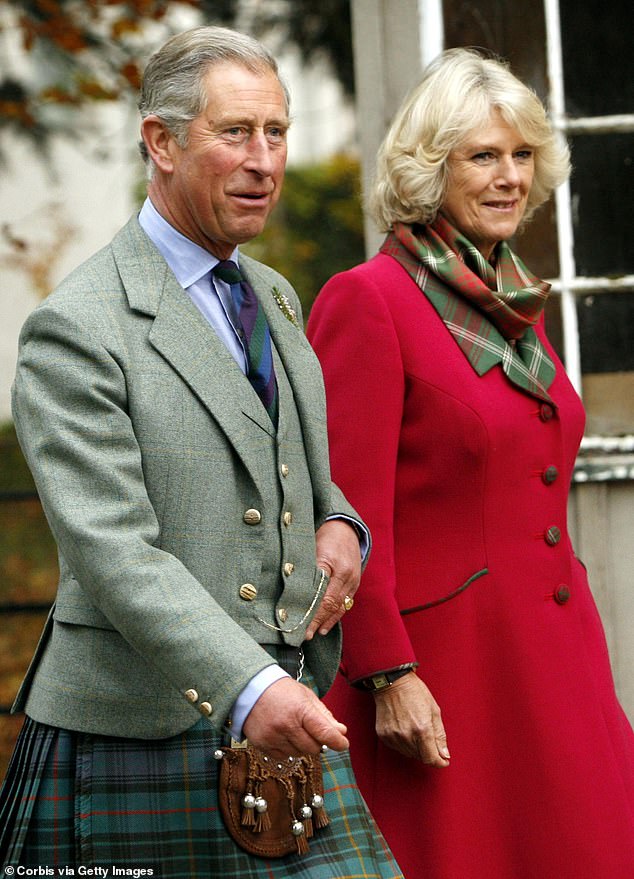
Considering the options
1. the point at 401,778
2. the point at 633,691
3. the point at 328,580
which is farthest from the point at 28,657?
the point at 328,580

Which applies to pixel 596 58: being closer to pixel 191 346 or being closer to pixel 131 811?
pixel 191 346

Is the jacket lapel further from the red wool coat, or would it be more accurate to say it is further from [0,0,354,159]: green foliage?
[0,0,354,159]: green foliage

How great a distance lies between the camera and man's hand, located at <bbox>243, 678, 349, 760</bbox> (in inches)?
73.8

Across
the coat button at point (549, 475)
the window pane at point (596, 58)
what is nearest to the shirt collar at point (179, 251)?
the coat button at point (549, 475)

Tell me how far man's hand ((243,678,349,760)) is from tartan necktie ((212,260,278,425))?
1.66 ft

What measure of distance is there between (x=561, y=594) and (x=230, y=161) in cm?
115

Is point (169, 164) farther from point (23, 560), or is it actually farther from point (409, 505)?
point (23, 560)

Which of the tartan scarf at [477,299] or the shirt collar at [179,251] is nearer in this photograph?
the shirt collar at [179,251]

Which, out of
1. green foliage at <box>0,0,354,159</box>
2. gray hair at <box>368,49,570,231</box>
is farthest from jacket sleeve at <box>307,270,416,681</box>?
green foliage at <box>0,0,354,159</box>

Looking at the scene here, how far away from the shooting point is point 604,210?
393cm

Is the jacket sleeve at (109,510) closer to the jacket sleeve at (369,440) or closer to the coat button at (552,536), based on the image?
the jacket sleeve at (369,440)

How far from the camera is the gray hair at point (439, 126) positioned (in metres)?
2.89

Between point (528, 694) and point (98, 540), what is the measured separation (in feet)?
3.79

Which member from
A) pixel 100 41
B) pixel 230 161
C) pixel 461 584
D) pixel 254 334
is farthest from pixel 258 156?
pixel 100 41
